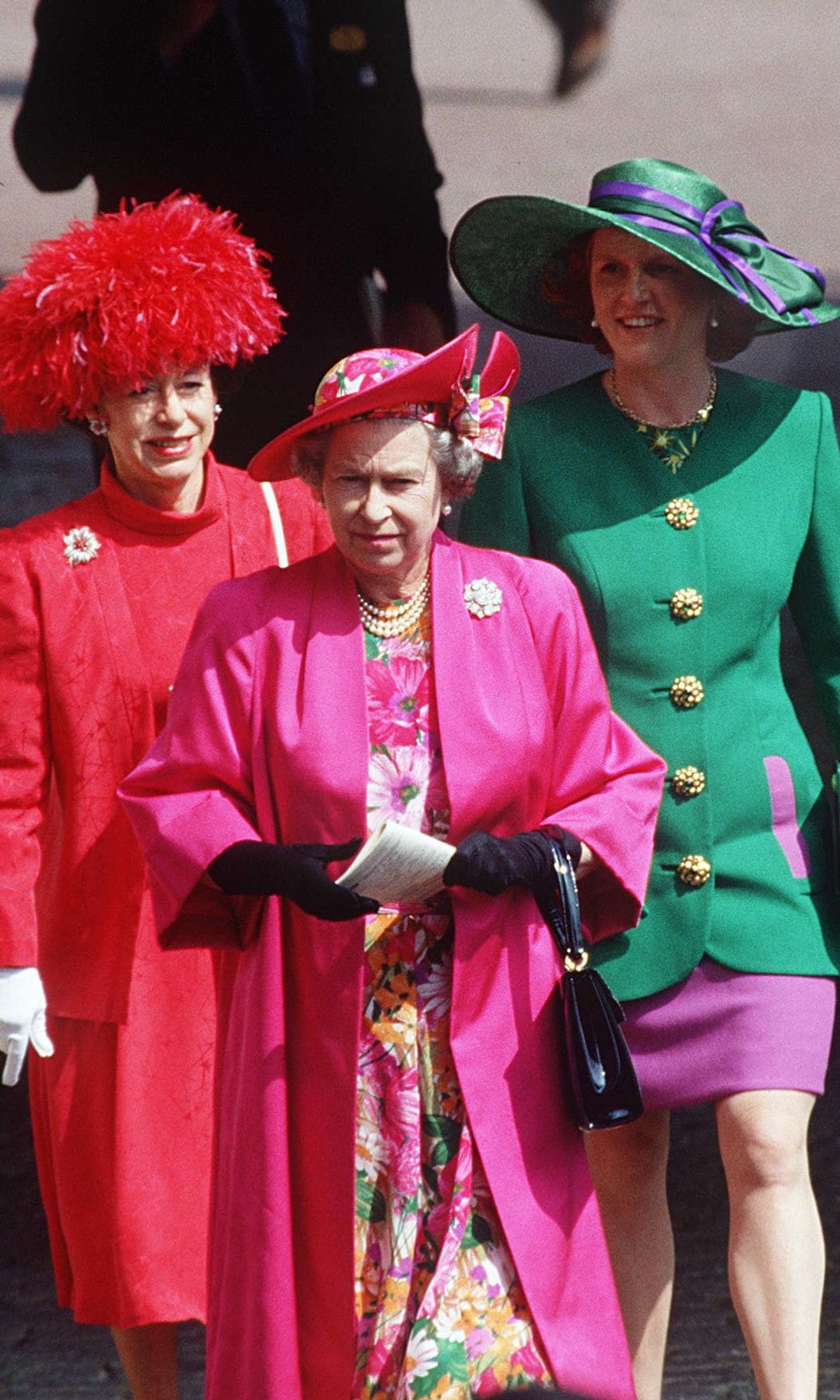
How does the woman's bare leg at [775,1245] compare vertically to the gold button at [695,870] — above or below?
below

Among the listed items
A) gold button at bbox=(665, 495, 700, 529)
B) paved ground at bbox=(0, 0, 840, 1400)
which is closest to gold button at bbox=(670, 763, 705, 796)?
gold button at bbox=(665, 495, 700, 529)

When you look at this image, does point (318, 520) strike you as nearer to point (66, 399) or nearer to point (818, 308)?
point (66, 399)

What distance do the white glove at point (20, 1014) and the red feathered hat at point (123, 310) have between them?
3.01ft

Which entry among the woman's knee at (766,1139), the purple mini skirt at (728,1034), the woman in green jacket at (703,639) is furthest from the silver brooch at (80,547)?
the woman's knee at (766,1139)

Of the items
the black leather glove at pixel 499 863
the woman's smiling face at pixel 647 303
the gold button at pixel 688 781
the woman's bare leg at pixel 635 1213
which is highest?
the woman's smiling face at pixel 647 303

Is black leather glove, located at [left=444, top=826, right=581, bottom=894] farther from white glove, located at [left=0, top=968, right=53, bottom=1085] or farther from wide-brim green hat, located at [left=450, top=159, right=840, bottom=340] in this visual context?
wide-brim green hat, located at [left=450, top=159, right=840, bottom=340]

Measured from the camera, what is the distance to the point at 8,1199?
586cm

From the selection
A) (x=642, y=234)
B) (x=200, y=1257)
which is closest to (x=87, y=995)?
(x=200, y=1257)

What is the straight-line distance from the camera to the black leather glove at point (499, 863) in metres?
3.51

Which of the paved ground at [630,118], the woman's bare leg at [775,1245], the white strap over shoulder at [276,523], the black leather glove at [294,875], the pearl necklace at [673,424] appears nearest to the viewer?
the black leather glove at [294,875]

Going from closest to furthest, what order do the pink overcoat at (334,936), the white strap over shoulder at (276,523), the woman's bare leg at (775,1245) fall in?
1. the pink overcoat at (334,936)
2. the woman's bare leg at (775,1245)
3. the white strap over shoulder at (276,523)

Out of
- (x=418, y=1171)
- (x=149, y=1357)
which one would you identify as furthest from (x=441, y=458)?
(x=149, y=1357)

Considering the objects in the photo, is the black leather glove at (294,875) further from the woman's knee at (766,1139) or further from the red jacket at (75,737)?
the woman's knee at (766,1139)

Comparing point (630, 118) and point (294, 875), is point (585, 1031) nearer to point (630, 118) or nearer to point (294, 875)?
point (294, 875)
